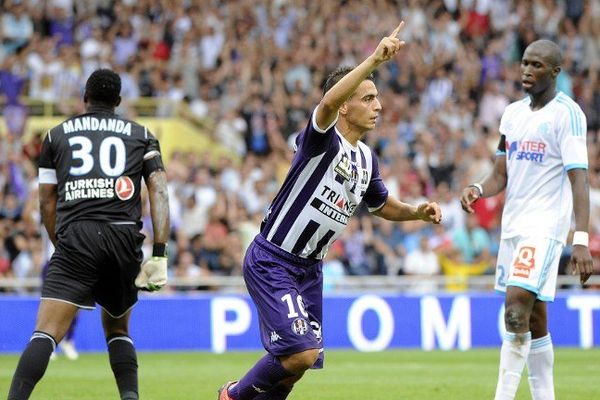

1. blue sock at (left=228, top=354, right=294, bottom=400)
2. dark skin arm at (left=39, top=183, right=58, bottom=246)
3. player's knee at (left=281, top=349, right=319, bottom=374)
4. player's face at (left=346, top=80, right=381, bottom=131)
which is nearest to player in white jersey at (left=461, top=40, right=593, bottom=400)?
player's face at (left=346, top=80, right=381, bottom=131)

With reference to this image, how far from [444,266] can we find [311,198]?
12627 millimetres

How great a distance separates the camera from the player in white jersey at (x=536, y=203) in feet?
29.6

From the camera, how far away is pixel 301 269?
8430 millimetres

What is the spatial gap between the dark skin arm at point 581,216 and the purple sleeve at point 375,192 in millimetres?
1352

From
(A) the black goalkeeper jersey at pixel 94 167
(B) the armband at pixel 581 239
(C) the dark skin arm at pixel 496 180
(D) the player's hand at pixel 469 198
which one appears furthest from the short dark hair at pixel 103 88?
(B) the armband at pixel 581 239

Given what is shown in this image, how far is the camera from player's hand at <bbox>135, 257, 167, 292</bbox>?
351 inches

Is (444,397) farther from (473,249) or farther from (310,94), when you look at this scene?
(310,94)

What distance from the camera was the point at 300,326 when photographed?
8078mm

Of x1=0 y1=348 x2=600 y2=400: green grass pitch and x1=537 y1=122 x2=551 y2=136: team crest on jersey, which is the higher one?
x1=537 y1=122 x2=551 y2=136: team crest on jersey

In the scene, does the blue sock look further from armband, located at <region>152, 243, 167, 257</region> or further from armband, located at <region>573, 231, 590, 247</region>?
armband, located at <region>573, 231, 590, 247</region>

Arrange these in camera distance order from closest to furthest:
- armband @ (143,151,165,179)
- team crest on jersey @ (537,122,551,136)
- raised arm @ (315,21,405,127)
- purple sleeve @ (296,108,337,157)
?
raised arm @ (315,21,405,127), purple sleeve @ (296,108,337,157), armband @ (143,151,165,179), team crest on jersey @ (537,122,551,136)

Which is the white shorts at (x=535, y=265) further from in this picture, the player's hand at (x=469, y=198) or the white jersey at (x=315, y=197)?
the white jersey at (x=315, y=197)

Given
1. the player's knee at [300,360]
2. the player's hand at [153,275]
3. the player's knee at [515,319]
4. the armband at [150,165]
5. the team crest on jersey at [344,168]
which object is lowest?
the player's knee at [300,360]

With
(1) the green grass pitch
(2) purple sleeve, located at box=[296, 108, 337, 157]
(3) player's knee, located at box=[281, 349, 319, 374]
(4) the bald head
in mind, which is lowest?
(1) the green grass pitch
